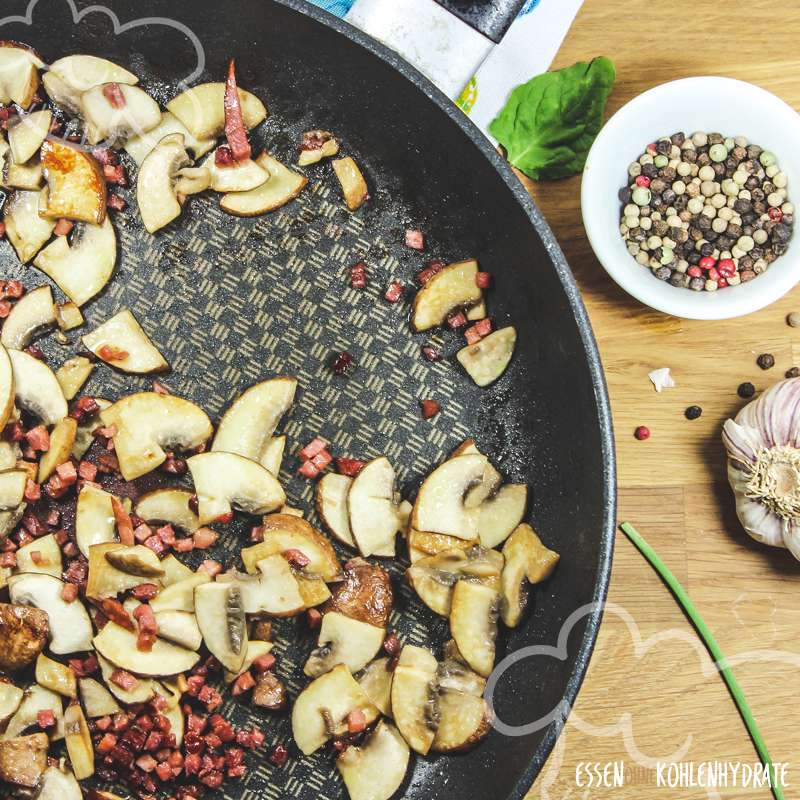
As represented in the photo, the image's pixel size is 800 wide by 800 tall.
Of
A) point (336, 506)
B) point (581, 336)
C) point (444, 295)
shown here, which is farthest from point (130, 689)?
point (581, 336)

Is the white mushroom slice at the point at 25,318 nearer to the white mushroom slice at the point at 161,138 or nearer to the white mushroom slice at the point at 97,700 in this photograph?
the white mushroom slice at the point at 161,138

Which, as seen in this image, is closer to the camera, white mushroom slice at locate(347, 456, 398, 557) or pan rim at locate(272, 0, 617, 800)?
pan rim at locate(272, 0, 617, 800)

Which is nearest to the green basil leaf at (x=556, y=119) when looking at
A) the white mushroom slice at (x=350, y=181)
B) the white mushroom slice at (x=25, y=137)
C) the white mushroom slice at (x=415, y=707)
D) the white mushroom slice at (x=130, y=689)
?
the white mushroom slice at (x=350, y=181)

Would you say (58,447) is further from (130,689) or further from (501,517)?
(501,517)

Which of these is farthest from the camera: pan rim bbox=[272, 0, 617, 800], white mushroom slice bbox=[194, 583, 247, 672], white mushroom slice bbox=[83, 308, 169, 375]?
white mushroom slice bbox=[83, 308, 169, 375]

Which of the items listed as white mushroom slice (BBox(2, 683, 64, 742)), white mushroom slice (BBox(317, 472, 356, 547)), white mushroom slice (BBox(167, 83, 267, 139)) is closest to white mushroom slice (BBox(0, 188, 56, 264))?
white mushroom slice (BBox(167, 83, 267, 139))

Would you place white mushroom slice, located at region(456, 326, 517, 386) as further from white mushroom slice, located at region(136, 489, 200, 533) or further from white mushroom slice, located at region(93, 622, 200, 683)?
white mushroom slice, located at region(93, 622, 200, 683)
